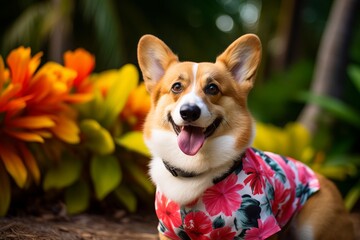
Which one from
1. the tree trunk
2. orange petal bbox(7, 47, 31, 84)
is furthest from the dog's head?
the tree trunk

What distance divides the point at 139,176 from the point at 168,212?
1.53m

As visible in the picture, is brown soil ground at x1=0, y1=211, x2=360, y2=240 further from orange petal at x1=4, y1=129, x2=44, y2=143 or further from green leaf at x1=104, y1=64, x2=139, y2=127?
green leaf at x1=104, y1=64, x2=139, y2=127

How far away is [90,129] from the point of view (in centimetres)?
416

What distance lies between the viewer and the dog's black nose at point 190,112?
2592 mm

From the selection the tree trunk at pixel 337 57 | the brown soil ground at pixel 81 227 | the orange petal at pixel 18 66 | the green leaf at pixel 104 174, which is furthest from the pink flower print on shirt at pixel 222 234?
the tree trunk at pixel 337 57

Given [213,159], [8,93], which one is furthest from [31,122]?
[213,159]

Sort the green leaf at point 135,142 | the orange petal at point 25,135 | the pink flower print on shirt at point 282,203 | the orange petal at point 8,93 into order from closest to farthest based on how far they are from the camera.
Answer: the pink flower print on shirt at point 282,203, the orange petal at point 8,93, the orange petal at point 25,135, the green leaf at point 135,142

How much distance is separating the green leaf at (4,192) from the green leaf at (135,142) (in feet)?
3.27

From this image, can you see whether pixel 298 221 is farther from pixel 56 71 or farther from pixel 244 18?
pixel 244 18

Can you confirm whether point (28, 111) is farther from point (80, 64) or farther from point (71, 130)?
point (80, 64)

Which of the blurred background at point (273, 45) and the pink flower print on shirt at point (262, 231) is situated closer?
the pink flower print on shirt at point (262, 231)

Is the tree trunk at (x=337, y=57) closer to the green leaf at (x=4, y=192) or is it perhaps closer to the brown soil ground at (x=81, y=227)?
the brown soil ground at (x=81, y=227)

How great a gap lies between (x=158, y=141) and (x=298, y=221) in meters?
1.17

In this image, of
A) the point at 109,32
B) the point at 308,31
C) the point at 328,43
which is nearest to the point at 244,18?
the point at 308,31
